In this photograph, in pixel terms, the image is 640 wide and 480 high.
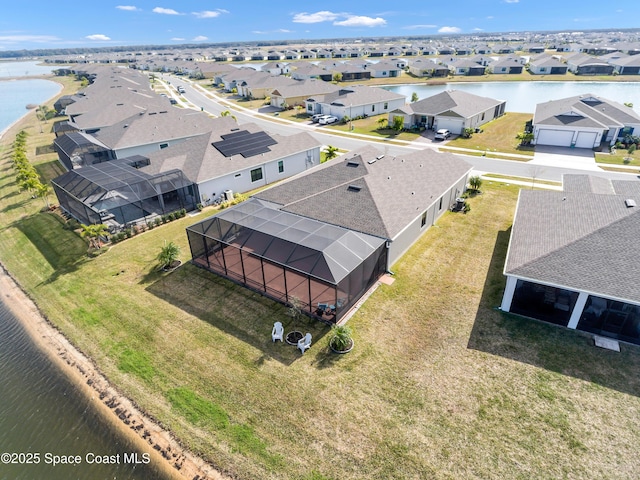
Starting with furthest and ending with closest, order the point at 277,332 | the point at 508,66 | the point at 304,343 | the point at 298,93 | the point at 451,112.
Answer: the point at 508,66
the point at 298,93
the point at 451,112
the point at 277,332
the point at 304,343

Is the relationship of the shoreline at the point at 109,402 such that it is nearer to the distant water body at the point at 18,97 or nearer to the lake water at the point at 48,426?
the lake water at the point at 48,426

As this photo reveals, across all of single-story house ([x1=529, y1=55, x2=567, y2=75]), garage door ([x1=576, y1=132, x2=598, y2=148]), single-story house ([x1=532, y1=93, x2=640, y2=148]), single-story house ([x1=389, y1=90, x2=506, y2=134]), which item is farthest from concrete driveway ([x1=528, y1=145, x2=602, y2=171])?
single-story house ([x1=529, y1=55, x2=567, y2=75])

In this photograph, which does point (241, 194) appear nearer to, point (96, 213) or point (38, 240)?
point (96, 213)

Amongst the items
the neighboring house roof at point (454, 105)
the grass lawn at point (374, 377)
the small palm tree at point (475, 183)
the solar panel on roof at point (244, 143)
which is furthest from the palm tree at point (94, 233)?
the neighboring house roof at point (454, 105)

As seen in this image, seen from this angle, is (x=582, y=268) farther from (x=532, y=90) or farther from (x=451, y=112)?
(x=532, y=90)

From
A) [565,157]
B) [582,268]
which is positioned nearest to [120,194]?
[582,268]

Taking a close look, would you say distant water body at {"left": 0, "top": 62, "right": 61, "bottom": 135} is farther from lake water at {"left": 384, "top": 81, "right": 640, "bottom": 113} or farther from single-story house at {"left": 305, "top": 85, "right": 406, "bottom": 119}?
lake water at {"left": 384, "top": 81, "right": 640, "bottom": 113}

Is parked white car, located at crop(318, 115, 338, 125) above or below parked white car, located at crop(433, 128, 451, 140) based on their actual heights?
above
